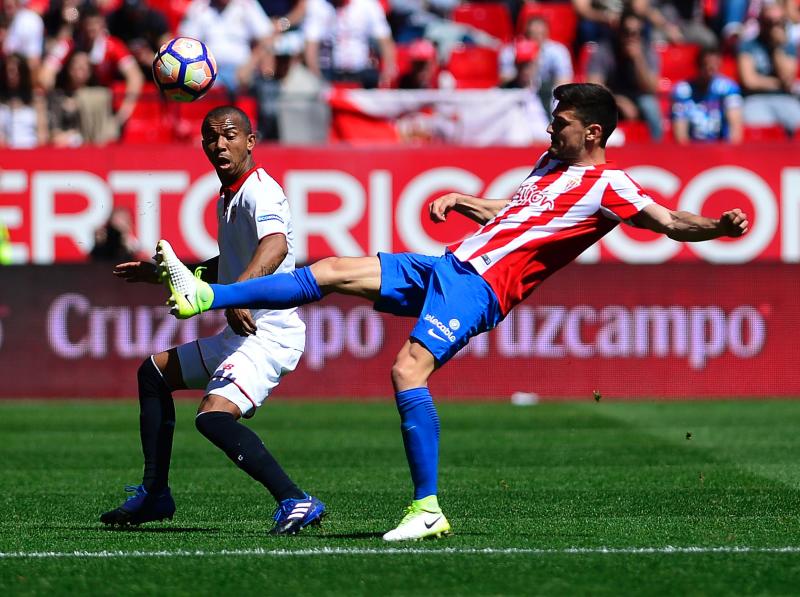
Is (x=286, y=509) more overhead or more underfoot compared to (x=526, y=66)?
more underfoot

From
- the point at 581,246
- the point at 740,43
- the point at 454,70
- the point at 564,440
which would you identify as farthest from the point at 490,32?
the point at 581,246

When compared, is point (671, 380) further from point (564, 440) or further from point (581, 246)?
point (581, 246)

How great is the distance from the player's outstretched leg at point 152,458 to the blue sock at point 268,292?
1196 millimetres

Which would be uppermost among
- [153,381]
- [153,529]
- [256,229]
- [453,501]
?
[256,229]

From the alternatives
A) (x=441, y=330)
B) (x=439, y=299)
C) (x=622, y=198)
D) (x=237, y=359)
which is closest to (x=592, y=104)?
(x=622, y=198)

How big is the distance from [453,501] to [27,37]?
44.4 feet

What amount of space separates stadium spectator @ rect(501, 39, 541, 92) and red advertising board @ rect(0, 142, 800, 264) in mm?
882

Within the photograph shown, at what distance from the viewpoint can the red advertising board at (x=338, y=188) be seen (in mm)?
19578

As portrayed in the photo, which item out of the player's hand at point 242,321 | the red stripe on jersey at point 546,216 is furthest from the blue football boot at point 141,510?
the red stripe on jersey at point 546,216

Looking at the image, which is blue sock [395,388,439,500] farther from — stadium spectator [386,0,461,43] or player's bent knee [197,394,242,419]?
stadium spectator [386,0,461,43]

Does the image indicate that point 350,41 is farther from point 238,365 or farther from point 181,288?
point 181,288

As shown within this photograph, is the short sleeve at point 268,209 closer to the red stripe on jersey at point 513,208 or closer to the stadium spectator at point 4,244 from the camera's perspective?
the red stripe on jersey at point 513,208

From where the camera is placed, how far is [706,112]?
65.5 ft

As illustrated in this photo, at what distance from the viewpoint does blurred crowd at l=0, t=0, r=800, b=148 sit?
63.9 feet
